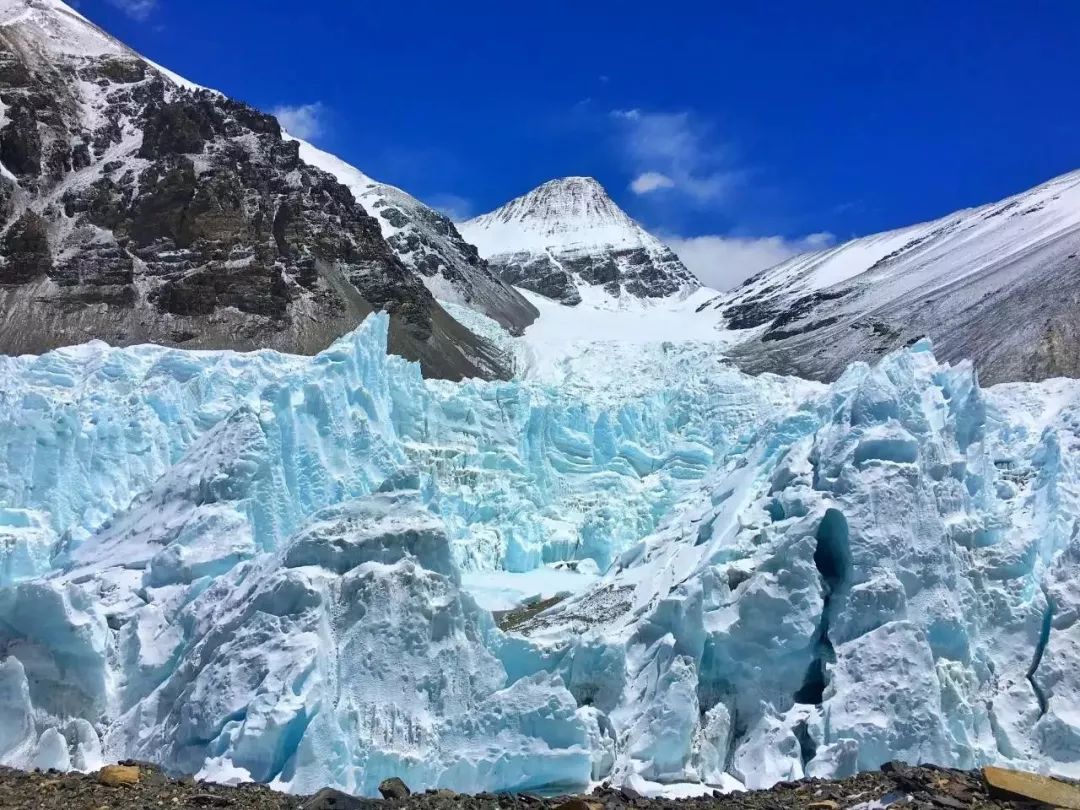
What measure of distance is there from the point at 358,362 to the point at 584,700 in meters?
17.8

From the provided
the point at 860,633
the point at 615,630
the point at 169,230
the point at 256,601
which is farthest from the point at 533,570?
the point at 169,230

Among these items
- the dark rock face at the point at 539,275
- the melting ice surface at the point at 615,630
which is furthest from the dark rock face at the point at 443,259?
the melting ice surface at the point at 615,630

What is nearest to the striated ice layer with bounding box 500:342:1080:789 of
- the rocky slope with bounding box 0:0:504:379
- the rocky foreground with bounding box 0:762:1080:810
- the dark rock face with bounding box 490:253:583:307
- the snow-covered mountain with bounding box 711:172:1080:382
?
the rocky foreground with bounding box 0:762:1080:810

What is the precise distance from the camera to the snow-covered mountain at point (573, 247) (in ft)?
Answer: 427

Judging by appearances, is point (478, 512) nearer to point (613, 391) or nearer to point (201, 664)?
point (613, 391)

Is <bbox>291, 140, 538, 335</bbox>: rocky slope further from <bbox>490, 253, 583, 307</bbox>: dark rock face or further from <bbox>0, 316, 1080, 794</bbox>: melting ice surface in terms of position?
<bbox>0, 316, 1080, 794</bbox>: melting ice surface

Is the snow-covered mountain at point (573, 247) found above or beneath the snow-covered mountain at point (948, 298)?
above

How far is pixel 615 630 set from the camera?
1856 cm

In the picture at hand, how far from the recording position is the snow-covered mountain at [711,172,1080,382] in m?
56.6

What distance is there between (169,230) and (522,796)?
64415 mm

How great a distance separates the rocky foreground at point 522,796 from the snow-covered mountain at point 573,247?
361 ft

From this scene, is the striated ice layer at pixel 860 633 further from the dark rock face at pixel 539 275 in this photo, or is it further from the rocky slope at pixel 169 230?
the dark rock face at pixel 539 275

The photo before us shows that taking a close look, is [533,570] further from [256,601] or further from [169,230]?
[169,230]

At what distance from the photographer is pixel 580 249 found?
138750 millimetres
